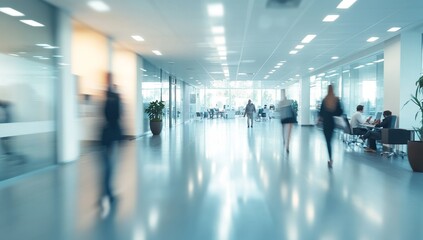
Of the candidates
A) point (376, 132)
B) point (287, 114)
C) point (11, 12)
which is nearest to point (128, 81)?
point (287, 114)

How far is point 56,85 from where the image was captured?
725 cm

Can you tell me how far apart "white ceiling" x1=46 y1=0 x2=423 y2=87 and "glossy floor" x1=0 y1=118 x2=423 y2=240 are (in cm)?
339

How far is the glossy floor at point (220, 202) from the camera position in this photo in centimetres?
339

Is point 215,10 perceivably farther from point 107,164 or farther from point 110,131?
point 107,164

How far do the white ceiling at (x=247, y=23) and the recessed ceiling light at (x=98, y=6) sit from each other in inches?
4.9

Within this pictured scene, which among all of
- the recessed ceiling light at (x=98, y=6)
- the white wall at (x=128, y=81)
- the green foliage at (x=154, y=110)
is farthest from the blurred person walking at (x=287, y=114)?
the green foliage at (x=154, y=110)

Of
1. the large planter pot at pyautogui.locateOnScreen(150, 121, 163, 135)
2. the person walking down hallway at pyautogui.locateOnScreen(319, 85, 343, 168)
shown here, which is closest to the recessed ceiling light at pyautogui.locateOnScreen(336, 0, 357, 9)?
the person walking down hallway at pyautogui.locateOnScreen(319, 85, 343, 168)

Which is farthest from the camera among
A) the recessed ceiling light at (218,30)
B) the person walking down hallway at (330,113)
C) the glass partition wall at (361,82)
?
the glass partition wall at (361,82)

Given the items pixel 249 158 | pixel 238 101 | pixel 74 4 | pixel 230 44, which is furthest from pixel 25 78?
pixel 238 101

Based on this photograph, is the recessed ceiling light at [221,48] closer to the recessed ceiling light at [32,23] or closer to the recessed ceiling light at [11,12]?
the recessed ceiling light at [32,23]

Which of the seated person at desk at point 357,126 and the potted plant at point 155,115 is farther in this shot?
the potted plant at point 155,115

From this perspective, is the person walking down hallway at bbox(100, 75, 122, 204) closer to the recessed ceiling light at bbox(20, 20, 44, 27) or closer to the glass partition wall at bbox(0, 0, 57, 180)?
the glass partition wall at bbox(0, 0, 57, 180)

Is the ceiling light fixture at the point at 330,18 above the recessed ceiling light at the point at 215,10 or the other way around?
above

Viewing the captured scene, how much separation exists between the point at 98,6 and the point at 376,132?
808cm
